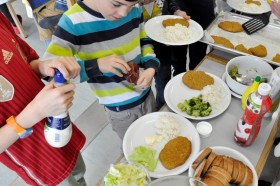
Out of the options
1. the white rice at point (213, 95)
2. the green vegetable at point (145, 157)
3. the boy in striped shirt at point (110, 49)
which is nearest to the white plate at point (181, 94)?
the white rice at point (213, 95)

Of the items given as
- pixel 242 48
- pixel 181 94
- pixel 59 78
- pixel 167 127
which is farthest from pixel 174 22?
pixel 59 78

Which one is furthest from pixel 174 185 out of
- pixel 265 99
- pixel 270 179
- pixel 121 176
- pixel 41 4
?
pixel 41 4

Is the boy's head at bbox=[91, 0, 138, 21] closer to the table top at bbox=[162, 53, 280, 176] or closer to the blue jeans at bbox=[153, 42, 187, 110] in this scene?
the table top at bbox=[162, 53, 280, 176]

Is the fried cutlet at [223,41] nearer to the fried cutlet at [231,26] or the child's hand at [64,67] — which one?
the fried cutlet at [231,26]

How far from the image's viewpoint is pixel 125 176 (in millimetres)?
761

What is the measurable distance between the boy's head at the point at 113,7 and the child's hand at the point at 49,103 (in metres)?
0.37

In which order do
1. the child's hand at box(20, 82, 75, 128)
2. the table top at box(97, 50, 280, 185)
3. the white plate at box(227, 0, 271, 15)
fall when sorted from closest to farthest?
the child's hand at box(20, 82, 75, 128), the table top at box(97, 50, 280, 185), the white plate at box(227, 0, 271, 15)

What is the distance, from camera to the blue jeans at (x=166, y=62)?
164cm

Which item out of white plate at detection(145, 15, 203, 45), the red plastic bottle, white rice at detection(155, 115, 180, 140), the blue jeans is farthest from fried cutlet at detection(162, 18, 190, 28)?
the red plastic bottle

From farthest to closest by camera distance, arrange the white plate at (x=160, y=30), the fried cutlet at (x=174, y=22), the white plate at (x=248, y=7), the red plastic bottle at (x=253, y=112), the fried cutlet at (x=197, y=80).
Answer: the white plate at (x=248, y=7) → the fried cutlet at (x=174, y=22) → the white plate at (x=160, y=30) → the fried cutlet at (x=197, y=80) → the red plastic bottle at (x=253, y=112)

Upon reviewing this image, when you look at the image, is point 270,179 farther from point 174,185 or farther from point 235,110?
point 174,185

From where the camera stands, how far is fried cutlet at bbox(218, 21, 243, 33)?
4.94 feet

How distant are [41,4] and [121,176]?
2.16 meters

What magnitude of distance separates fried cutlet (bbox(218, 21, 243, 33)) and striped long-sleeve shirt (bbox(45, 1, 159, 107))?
57 cm
